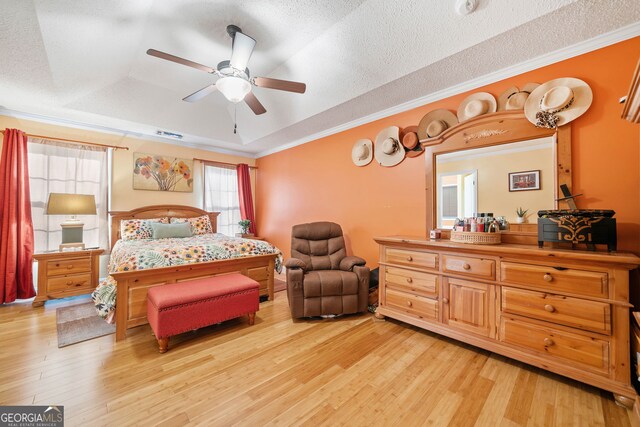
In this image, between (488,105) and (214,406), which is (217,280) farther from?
(488,105)

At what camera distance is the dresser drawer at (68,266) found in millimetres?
3205

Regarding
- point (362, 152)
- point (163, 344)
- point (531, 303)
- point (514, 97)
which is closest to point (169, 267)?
point (163, 344)

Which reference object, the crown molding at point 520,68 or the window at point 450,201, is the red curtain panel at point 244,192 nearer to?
the crown molding at point 520,68

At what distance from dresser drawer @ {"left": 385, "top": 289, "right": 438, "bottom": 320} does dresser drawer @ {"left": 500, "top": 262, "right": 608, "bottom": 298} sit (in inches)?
26.7

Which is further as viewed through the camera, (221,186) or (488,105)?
(221,186)

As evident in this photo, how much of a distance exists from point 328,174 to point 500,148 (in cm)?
234

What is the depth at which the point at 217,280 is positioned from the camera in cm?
269

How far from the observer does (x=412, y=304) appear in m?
2.53

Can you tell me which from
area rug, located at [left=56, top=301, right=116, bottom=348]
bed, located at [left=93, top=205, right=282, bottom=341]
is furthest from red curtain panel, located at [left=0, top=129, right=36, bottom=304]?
bed, located at [left=93, top=205, right=282, bottom=341]

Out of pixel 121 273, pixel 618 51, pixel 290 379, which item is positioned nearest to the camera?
pixel 290 379

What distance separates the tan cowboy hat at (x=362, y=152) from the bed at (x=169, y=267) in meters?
1.78

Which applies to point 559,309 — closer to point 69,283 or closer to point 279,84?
point 279,84

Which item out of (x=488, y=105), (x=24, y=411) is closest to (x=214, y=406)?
(x=24, y=411)

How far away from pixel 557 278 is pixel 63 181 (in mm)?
5920
